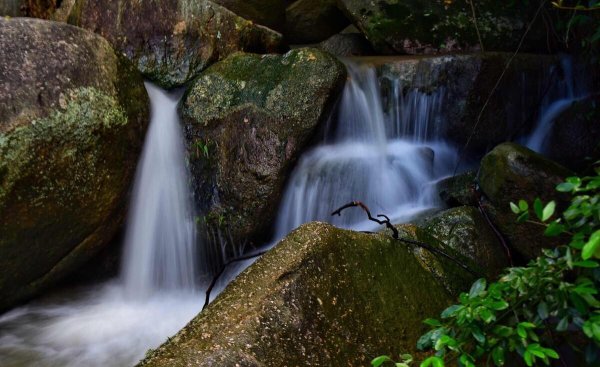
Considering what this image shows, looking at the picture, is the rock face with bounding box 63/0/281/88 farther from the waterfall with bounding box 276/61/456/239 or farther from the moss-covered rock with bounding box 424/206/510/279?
the moss-covered rock with bounding box 424/206/510/279

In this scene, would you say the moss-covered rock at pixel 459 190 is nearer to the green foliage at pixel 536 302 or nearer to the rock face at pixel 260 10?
the green foliage at pixel 536 302

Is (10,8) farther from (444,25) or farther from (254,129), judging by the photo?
(444,25)

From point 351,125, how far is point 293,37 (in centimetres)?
431

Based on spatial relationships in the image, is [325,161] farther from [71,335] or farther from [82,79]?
[71,335]

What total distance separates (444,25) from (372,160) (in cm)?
300

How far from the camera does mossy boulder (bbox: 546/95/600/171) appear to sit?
593cm

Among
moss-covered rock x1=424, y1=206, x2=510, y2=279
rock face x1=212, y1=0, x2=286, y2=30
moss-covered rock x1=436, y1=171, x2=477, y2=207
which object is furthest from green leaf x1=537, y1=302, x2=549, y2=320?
rock face x1=212, y1=0, x2=286, y2=30

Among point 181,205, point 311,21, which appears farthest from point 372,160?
point 311,21

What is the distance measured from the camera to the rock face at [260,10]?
7910 millimetres

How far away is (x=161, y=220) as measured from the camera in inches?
193

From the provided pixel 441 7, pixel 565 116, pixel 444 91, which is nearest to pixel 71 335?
pixel 444 91

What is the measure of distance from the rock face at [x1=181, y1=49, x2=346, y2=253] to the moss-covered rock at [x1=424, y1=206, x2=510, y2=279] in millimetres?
1541

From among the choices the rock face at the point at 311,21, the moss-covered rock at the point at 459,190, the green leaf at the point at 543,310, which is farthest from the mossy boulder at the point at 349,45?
the green leaf at the point at 543,310

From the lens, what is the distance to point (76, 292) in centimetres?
459
